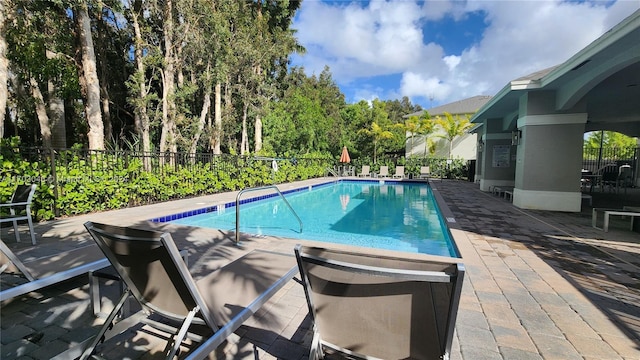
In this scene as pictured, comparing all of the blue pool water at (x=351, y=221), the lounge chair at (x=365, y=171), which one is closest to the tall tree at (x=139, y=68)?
the blue pool water at (x=351, y=221)

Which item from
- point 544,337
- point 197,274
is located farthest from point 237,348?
point 544,337

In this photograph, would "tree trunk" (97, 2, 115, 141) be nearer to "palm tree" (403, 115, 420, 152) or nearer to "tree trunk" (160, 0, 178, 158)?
"tree trunk" (160, 0, 178, 158)

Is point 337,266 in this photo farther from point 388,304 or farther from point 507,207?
point 507,207

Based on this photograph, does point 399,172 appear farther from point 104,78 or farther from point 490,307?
point 490,307

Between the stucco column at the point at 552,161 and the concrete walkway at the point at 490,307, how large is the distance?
128 inches

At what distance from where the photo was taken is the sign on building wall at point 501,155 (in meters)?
13.0

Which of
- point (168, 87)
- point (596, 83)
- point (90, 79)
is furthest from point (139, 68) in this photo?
point (596, 83)

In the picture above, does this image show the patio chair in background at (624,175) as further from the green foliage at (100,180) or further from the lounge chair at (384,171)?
the green foliage at (100,180)

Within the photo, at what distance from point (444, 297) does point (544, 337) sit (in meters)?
1.72

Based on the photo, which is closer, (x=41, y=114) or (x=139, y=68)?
(x=139, y=68)

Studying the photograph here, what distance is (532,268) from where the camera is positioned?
12.4 ft

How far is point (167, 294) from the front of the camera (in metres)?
1.79

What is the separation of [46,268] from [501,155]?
14837mm

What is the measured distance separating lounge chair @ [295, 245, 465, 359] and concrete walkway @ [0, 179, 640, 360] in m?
0.79
